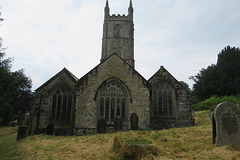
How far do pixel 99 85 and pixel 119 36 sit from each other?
21.1m

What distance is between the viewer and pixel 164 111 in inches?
730

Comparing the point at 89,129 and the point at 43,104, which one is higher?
the point at 43,104

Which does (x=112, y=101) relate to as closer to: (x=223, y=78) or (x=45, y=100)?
(x=45, y=100)

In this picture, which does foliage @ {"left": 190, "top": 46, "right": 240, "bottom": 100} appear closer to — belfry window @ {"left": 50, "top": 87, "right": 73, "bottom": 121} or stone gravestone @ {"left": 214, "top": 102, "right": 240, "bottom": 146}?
belfry window @ {"left": 50, "top": 87, "right": 73, "bottom": 121}

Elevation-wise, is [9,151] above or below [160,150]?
below

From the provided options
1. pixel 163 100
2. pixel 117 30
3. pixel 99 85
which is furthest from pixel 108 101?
pixel 117 30

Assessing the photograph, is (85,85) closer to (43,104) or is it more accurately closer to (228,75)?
(43,104)

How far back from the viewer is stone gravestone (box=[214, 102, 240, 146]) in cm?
708

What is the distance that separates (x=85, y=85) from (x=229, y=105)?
11347mm

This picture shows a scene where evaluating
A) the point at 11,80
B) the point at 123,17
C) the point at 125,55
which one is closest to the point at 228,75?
the point at 125,55

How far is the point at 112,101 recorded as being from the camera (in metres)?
16.2

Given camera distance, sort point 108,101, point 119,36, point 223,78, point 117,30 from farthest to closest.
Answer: point 117,30, point 119,36, point 223,78, point 108,101

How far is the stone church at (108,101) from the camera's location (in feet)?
50.7

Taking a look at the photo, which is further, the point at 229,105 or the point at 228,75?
the point at 228,75
